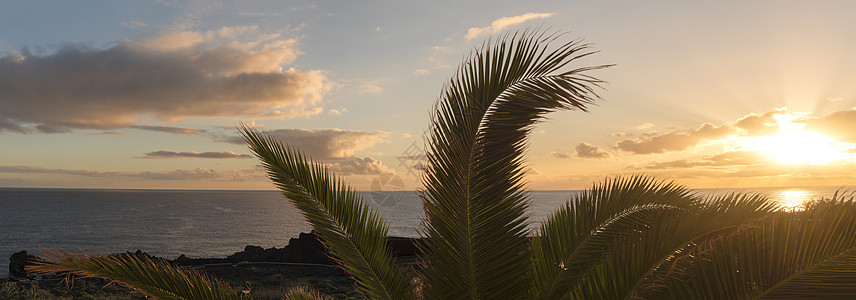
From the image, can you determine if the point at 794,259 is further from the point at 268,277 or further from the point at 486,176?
the point at 268,277

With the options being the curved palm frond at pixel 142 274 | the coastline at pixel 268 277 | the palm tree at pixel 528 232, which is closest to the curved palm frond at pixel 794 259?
the palm tree at pixel 528 232

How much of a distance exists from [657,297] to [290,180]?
318cm

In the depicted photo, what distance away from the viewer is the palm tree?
2945 mm

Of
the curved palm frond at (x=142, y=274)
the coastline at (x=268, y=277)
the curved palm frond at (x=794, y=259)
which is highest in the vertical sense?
the curved palm frond at (x=794, y=259)

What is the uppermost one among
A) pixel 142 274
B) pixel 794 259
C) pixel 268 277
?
pixel 794 259

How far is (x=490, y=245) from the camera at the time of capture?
4.49 metres

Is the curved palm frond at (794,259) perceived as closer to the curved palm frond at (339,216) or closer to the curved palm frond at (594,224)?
the curved palm frond at (594,224)

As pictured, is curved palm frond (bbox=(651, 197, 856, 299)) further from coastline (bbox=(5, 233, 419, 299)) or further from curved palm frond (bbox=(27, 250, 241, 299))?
coastline (bbox=(5, 233, 419, 299))

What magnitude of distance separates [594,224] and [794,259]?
2.23 m

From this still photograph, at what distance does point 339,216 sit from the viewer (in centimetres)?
496

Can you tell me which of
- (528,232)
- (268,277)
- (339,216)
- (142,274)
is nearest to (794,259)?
(528,232)

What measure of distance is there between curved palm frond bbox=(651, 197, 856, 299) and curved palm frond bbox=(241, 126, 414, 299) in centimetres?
285

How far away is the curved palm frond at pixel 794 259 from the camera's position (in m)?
2.79

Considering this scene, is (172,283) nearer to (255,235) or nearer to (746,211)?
(746,211)
